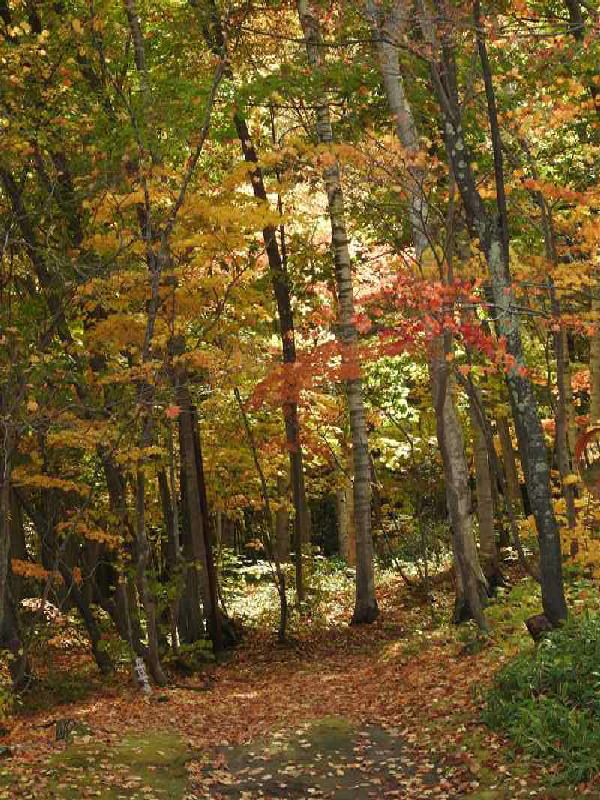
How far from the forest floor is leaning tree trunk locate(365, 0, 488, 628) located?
1.77 ft

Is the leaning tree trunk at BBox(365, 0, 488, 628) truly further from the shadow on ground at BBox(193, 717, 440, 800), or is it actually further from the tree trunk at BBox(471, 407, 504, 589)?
the shadow on ground at BBox(193, 717, 440, 800)

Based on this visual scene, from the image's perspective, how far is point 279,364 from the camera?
539 inches

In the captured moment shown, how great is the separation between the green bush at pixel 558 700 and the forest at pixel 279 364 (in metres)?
0.03

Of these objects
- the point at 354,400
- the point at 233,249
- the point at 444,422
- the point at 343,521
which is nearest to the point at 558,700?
the point at 444,422

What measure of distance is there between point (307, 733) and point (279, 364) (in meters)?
5.84

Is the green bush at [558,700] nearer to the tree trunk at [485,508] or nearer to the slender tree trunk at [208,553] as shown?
the tree trunk at [485,508]

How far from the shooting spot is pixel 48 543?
13.1 meters

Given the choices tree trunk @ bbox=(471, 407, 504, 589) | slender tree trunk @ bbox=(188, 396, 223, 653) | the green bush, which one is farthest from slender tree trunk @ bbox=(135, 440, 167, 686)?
tree trunk @ bbox=(471, 407, 504, 589)

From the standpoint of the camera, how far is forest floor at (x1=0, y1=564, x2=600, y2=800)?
739 centimetres

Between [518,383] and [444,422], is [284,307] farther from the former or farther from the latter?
[518,383]

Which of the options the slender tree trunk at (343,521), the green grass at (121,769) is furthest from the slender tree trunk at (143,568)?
the slender tree trunk at (343,521)

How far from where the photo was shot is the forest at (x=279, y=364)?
8.38 m

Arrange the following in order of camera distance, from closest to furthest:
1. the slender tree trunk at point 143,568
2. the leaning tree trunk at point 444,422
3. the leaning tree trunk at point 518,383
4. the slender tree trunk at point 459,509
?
the leaning tree trunk at point 518,383 → the slender tree trunk at point 143,568 → the slender tree trunk at point 459,509 → the leaning tree trunk at point 444,422

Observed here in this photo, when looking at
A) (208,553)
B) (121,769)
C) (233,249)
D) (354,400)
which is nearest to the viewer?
(121,769)
